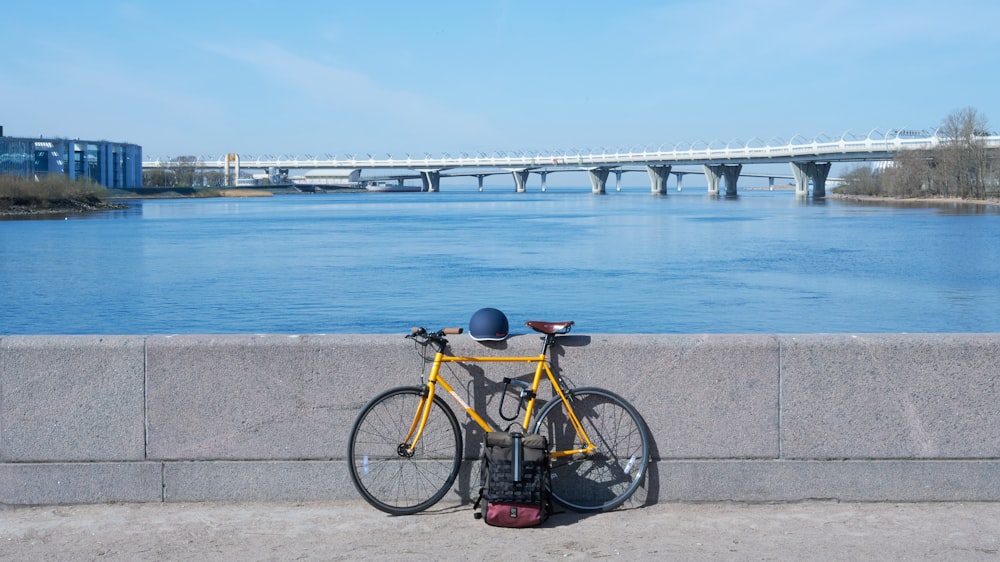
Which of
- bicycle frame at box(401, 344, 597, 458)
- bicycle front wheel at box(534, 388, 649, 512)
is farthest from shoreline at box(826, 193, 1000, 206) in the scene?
bicycle frame at box(401, 344, 597, 458)

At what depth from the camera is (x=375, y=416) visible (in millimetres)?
6738

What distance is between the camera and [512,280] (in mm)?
40469

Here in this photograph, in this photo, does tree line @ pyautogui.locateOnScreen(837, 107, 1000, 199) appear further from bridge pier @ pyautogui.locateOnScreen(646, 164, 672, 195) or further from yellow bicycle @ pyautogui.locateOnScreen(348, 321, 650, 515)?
yellow bicycle @ pyautogui.locateOnScreen(348, 321, 650, 515)

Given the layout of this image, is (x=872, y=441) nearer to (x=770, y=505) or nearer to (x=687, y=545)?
(x=770, y=505)

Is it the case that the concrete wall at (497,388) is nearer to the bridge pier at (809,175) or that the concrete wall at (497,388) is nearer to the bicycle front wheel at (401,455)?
the bicycle front wheel at (401,455)

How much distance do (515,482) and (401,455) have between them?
2.70ft

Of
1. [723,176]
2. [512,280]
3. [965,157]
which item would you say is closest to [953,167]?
[965,157]

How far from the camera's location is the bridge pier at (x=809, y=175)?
5950 inches

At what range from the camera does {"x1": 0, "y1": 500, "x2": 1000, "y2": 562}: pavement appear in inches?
231

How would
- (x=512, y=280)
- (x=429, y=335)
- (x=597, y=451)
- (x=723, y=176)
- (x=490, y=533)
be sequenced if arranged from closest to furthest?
(x=490, y=533)
(x=429, y=335)
(x=597, y=451)
(x=512, y=280)
(x=723, y=176)

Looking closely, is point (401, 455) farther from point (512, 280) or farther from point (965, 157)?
point (965, 157)

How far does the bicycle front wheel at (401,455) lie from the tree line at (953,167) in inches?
4866

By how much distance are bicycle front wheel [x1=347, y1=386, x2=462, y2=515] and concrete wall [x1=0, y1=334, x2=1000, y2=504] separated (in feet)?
0.55

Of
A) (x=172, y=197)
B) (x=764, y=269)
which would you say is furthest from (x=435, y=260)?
(x=172, y=197)
